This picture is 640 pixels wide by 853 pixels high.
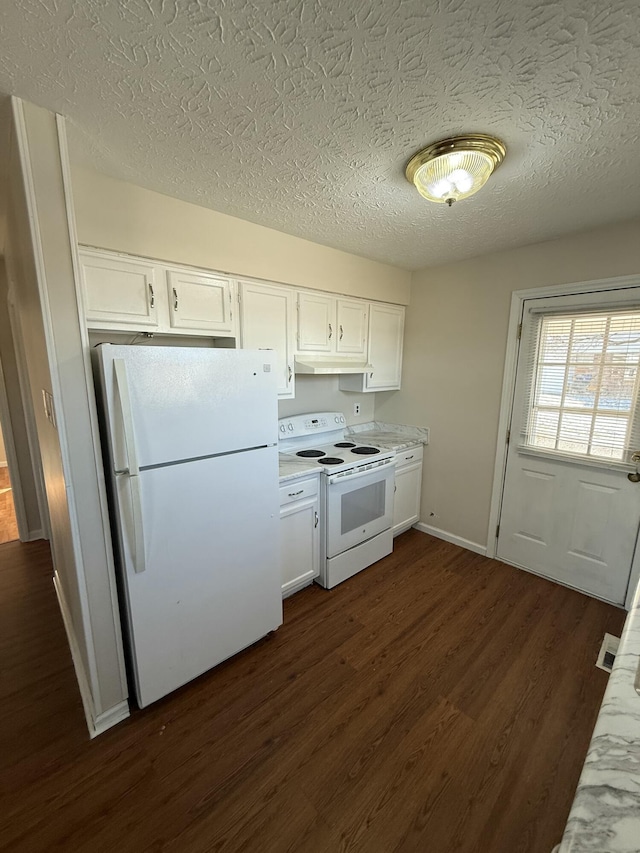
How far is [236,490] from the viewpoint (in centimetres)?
178

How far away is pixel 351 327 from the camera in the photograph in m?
2.90

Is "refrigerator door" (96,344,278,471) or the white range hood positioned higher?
the white range hood

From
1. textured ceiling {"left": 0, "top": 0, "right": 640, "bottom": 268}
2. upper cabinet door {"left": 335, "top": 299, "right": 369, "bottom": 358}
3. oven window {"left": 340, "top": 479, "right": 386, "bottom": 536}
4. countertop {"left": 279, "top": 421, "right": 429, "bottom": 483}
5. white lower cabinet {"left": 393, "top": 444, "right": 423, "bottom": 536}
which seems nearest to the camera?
textured ceiling {"left": 0, "top": 0, "right": 640, "bottom": 268}

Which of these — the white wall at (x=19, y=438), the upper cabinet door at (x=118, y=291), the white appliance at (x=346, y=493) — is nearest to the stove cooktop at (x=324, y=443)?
the white appliance at (x=346, y=493)

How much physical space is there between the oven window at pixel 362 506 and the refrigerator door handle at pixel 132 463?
1392 mm

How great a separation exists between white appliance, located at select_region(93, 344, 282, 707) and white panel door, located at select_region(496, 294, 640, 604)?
1.96m

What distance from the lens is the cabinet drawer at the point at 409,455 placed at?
303 cm

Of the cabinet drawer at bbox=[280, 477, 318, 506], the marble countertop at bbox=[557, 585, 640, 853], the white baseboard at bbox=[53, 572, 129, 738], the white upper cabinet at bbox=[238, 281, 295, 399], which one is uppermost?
the white upper cabinet at bbox=[238, 281, 295, 399]

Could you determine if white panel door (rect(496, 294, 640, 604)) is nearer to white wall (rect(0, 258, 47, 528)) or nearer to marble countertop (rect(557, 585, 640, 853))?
marble countertop (rect(557, 585, 640, 853))

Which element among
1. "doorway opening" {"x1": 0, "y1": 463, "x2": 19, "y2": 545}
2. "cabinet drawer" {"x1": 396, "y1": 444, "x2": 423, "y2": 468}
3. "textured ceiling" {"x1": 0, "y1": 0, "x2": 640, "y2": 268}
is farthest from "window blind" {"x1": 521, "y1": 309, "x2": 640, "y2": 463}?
"doorway opening" {"x1": 0, "y1": 463, "x2": 19, "y2": 545}

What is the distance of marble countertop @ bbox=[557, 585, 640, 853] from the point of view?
0.48 meters

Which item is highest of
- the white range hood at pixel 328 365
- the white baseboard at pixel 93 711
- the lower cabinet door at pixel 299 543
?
the white range hood at pixel 328 365

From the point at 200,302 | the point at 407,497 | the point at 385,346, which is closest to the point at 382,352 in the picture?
the point at 385,346

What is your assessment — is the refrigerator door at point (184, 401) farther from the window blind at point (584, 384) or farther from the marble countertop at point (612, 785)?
the window blind at point (584, 384)
